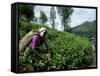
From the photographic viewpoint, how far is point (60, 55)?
8.55 ft

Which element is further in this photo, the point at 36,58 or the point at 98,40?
the point at 98,40

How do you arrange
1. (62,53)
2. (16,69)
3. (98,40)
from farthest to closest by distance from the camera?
(98,40), (62,53), (16,69)

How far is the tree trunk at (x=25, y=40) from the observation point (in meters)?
2.46

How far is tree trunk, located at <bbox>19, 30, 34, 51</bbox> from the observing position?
2457 mm

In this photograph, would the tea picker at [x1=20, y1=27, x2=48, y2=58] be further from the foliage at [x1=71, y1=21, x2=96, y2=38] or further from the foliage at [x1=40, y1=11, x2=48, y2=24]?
the foliage at [x1=71, y1=21, x2=96, y2=38]

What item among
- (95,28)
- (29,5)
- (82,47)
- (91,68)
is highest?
(29,5)

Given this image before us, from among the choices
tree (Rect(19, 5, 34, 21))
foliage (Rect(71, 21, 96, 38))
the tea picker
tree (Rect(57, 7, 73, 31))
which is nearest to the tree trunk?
the tea picker

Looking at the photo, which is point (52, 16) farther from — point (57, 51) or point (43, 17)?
point (57, 51)

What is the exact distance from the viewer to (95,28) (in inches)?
109

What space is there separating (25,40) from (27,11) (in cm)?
24

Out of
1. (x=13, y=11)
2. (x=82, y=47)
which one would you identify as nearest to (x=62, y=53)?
(x=82, y=47)

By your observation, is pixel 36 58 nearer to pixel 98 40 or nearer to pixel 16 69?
pixel 16 69

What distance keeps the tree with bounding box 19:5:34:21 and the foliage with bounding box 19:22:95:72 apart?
0.07 metres

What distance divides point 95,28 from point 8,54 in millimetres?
836
